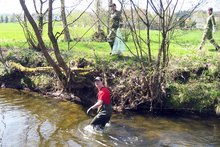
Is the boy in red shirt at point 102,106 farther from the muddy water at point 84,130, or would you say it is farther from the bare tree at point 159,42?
the bare tree at point 159,42

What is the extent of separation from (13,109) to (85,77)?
10.0 feet

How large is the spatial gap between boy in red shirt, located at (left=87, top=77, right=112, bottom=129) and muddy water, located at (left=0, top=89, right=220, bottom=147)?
0.32 meters

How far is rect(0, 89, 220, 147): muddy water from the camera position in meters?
11.0

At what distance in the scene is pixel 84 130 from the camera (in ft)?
39.4

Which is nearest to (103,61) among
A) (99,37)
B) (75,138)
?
(75,138)

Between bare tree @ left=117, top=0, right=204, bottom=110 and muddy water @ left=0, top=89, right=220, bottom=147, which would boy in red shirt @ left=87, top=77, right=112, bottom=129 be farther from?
bare tree @ left=117, top=0, right=204, bottom=110

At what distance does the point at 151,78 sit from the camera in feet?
45.2

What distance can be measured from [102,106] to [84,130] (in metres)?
0.97

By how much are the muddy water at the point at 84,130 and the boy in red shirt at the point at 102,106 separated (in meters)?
0.32

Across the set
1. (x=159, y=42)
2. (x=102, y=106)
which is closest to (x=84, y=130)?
(x=102, y=106)

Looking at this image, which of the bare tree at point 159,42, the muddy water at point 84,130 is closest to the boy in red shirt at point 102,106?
the muddy water at point 84,130

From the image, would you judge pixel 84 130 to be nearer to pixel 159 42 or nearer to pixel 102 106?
pixel 102 106

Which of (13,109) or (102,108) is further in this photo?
(13,109)

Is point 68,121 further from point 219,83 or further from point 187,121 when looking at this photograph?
point 219,83
